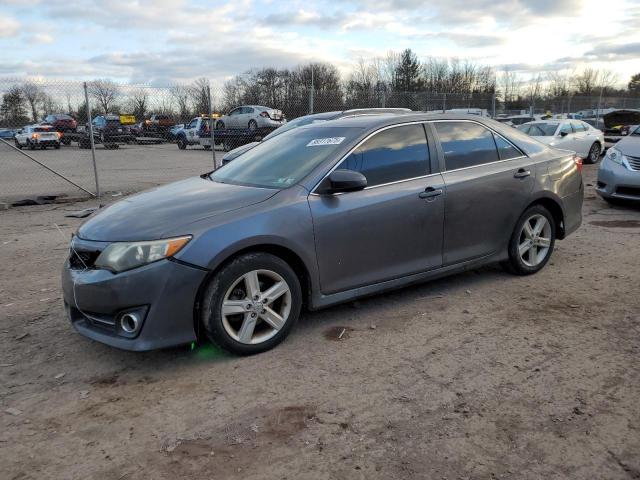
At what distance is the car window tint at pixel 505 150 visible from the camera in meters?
5.07

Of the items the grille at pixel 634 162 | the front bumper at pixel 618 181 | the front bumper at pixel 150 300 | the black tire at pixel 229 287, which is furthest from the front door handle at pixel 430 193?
the grille at pixel 634 162

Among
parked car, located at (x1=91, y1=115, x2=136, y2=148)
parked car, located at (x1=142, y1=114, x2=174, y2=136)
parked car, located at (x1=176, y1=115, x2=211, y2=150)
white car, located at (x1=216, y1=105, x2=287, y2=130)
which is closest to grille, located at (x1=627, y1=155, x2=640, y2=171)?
white car, located at (x1=216, y1=105, x2=287, y2=130)

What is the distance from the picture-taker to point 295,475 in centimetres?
250

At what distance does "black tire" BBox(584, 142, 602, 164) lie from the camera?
16922mm

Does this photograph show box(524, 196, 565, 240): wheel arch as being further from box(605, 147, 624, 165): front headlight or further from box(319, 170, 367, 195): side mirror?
box(605, 147, 624, 165): front headlight

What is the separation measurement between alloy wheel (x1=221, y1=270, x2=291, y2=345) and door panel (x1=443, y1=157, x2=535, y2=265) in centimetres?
161

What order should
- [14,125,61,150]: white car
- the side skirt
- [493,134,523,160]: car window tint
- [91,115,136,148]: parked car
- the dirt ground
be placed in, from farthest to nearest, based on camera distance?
1. [14,125,61,150]: white car
2. [91,115,136,148]: parked car
3. [493,134,523,160]: car window tint
4. the side skirt
5. the dirt ground

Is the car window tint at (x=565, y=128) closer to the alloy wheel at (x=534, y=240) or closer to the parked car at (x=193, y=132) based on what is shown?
the alloy wheel at (x=534, y=240)

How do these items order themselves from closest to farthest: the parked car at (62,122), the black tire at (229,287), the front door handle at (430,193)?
the black tire at (229,287), the front door handle at (430,193), the parked car at (62,122)

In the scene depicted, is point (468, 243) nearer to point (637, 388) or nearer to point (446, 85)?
point (637, 388)

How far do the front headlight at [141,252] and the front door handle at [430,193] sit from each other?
1950 millimetres

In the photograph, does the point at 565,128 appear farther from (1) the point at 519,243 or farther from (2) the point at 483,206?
(2) the point at 483,206

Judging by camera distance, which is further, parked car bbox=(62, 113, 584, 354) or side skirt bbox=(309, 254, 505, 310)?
side skirt bbox=(309, 254, 505, 310)

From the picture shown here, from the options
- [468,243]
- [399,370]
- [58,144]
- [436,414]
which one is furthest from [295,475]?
[58,144]
